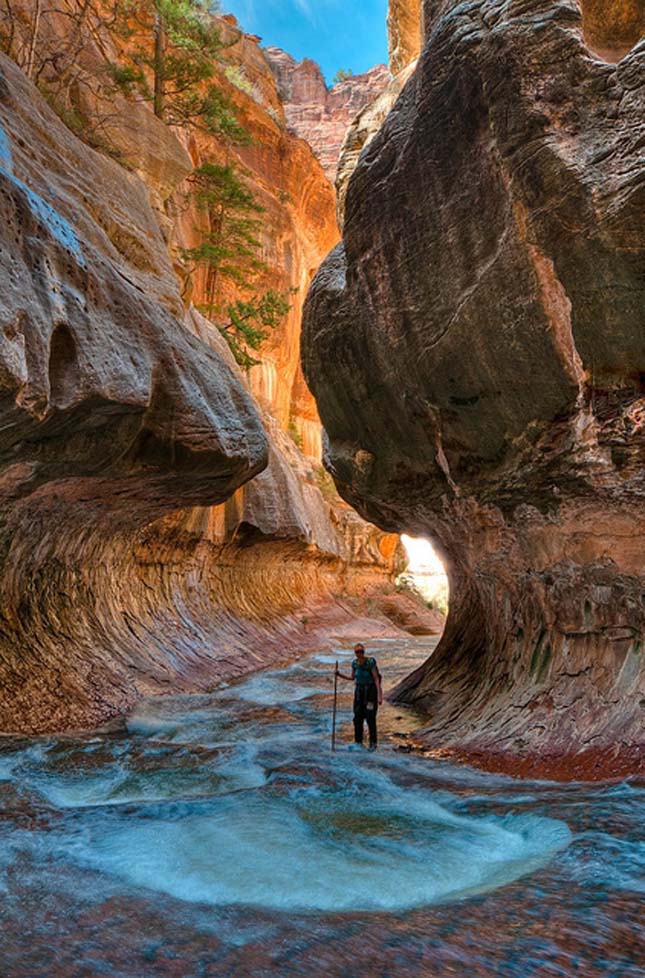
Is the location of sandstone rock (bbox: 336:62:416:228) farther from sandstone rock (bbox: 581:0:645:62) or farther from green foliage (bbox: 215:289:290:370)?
green foliage (bbox: 215:289:290:370)

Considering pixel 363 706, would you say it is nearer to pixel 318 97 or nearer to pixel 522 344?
pixel 522 344

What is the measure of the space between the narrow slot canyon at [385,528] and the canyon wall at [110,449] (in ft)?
0.21

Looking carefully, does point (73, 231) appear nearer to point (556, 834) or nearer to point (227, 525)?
point (556, 834)

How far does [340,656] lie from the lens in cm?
2183

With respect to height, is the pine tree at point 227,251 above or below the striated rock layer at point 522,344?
above

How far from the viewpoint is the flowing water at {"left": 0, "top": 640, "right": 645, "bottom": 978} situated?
10.4 feet

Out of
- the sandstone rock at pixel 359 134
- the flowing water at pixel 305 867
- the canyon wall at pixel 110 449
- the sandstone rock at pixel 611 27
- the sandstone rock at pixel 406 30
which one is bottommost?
the flowing water at pixel 305 867

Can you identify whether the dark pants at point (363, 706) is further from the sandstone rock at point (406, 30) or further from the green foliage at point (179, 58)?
the green foliage at point (179, 58)

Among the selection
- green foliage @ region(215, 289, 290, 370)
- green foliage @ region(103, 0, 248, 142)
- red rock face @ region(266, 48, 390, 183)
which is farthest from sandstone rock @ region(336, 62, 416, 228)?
red rock face @ region(266, 48, 390, 183)

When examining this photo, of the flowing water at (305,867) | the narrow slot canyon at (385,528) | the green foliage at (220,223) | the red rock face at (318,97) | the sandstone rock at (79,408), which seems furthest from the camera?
the red rock face at (318,97)

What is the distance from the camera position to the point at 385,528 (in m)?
13.6

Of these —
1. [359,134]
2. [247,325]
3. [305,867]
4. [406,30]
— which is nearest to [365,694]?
[305,867]

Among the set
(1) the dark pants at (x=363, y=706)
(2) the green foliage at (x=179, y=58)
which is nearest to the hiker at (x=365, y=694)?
(1) the dark pants at (x=363, y=706)

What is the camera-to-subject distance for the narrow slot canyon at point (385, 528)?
3.92 meters
